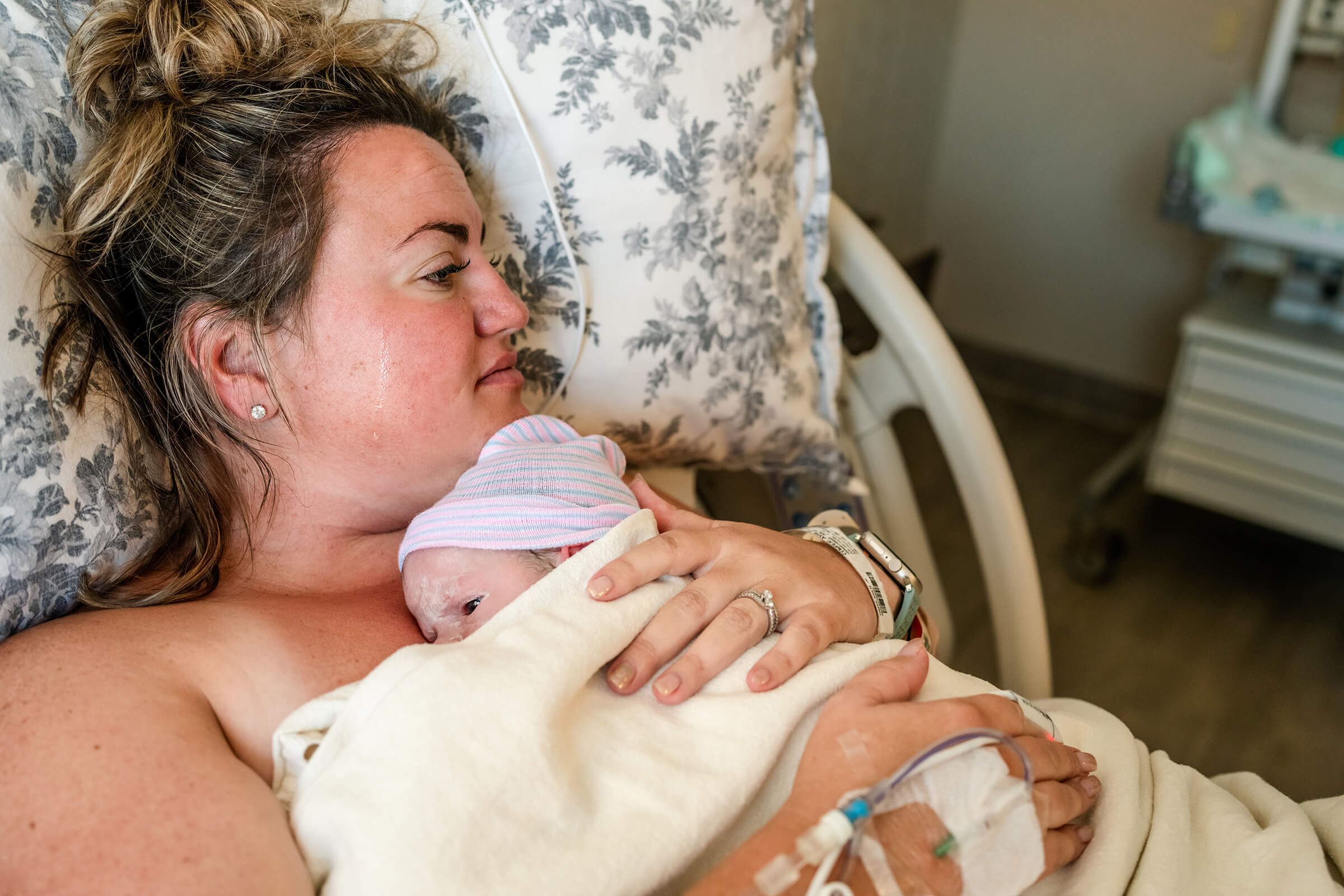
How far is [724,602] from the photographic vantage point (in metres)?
0.86

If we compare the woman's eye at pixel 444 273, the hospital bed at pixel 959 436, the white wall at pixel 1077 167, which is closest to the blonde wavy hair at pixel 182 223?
the woman's eye at pixel 444 273

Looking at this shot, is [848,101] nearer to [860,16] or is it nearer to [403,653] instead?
[860,16]

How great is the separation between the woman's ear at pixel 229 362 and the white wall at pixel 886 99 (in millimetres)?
1694

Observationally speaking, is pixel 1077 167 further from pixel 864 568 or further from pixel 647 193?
pixel 864 568

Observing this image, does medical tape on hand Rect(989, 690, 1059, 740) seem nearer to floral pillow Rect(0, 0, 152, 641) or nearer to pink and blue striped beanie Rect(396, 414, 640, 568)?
pink and blue striped beanie Rect(396, 414, 640, 568)

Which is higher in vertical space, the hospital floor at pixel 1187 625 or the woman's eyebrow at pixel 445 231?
the woman's eyebrow at pixel 445 231

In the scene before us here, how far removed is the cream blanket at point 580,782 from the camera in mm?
659

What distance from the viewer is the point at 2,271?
31.6 inches

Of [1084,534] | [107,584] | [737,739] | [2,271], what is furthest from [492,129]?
[1084,534]

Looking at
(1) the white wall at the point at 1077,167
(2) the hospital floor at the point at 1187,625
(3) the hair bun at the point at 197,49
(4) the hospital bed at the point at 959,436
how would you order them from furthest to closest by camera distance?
(1) the white wall at the point at 1077,167
(2) the hospital floor at the point at 1187,625
(4) the hospital bed at the point at 959,436
(3) the hair bun at the point at 197,49

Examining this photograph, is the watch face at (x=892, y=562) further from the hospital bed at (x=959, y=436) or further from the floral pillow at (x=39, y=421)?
the floral pillow at (x=39, y=421)

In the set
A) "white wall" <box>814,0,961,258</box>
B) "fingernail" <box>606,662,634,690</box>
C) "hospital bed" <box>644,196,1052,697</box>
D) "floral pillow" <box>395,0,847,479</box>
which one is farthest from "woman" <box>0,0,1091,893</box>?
"white wall" <box>814,0,961,258</box>

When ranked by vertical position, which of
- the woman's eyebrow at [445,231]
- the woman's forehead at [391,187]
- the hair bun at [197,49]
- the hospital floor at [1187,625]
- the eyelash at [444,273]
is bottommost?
the hospital floor at [1187,625]

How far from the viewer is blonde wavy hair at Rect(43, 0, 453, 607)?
867 mm
